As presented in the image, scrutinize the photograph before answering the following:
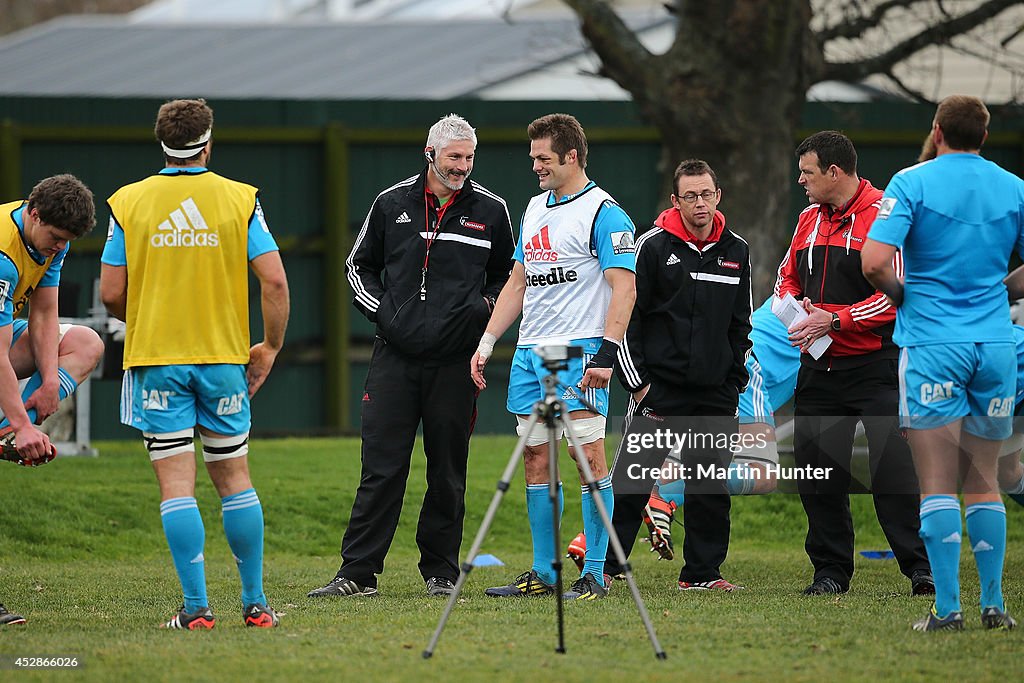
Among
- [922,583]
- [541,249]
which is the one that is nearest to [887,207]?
[541,249]

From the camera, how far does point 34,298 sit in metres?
7.48

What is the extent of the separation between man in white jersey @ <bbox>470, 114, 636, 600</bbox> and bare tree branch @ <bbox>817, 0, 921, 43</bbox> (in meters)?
6.24

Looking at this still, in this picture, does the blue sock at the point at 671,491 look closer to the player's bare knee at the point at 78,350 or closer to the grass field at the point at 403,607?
the grass field at the point at 403,607

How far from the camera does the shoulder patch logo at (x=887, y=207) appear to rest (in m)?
6.54

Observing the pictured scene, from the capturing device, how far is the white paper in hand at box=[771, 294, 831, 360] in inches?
314

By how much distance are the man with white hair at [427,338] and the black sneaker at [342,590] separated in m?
0.02

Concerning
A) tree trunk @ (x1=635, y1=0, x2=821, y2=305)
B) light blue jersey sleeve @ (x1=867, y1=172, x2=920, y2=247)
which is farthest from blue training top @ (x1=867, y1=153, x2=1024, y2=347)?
tree trunk @ (x1=635, y1=0, x2=821, y2=305)

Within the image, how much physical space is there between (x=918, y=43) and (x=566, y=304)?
22.0ft

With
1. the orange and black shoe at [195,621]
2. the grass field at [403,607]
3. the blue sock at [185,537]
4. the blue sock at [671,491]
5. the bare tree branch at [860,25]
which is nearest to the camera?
the grass field at [403,607]

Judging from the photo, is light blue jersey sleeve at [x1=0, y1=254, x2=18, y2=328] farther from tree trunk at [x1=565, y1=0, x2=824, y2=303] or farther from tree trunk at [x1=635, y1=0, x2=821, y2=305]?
tree trunk at [x1=635, y1=0, x2=821, y2=305]

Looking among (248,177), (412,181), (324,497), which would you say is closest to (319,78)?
(248,177)

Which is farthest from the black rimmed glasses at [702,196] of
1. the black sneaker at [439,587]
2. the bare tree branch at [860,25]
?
the bare tree branch at [860,25]

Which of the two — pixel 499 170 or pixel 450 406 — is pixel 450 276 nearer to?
pixel 450 406

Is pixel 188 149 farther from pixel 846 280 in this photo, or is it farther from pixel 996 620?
pixel 996 620
